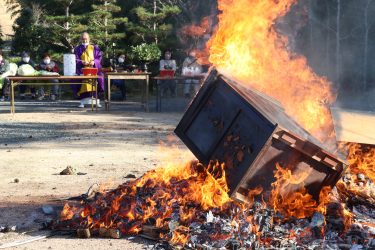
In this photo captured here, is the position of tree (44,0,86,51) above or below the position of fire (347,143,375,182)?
above

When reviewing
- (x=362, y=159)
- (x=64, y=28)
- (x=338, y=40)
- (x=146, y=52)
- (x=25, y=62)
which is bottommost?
(x=362, y=159)

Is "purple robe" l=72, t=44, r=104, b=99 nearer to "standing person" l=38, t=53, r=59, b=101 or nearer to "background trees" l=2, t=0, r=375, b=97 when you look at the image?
"standing person" l=38, t=53, r=59, b=101

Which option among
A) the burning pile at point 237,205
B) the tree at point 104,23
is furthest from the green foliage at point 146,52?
the burning pile at point 237,205

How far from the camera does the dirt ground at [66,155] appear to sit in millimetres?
5941

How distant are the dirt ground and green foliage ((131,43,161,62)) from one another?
5.75 metres

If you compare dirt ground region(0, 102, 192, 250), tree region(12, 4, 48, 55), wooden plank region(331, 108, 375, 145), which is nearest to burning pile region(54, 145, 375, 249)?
dirt ground region(0, 102, 192, 250)

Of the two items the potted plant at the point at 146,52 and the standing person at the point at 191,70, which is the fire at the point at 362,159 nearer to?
the standing person at the point at 191,70

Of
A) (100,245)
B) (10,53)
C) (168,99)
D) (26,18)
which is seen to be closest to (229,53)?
(100,245)

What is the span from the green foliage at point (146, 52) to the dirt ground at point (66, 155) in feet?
18.9

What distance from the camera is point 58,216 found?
602cm

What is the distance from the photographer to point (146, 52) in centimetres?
2211

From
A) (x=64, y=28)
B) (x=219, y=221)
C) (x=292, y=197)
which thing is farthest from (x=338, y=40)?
(x=219, y=221)

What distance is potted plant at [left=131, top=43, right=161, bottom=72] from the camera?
72.1ft

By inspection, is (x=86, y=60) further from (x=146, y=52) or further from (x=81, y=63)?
(x=146, y=52)
